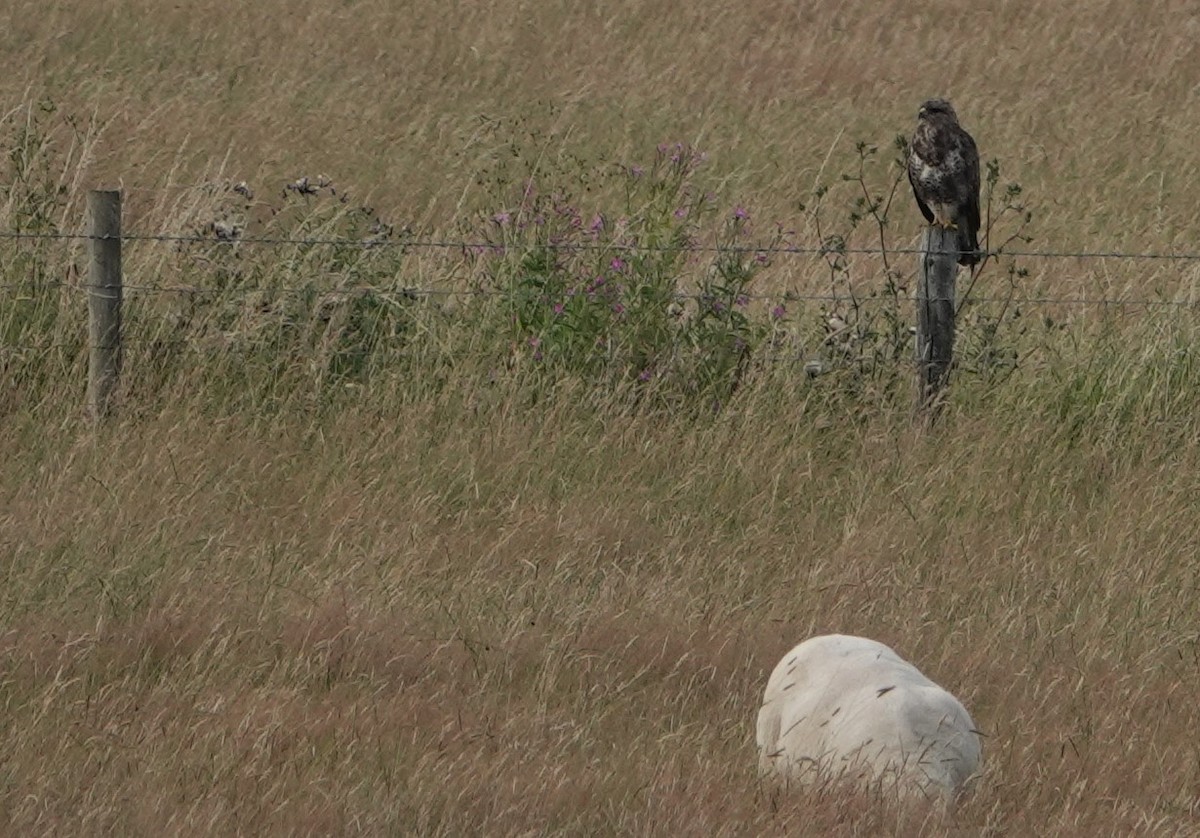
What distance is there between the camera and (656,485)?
242 inches

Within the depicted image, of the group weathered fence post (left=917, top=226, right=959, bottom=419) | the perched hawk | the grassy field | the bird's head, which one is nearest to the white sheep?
the grassy field

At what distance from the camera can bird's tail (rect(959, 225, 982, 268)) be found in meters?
7.33

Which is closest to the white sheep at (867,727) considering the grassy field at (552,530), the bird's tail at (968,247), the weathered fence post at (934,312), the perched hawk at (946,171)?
the grassy field at (552,530)

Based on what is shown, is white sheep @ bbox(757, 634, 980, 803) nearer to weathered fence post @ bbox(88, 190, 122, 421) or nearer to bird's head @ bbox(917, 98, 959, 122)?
weathered fence post @ bbox(88, 190, 122, 421)

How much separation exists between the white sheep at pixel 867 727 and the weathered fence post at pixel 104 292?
338cm

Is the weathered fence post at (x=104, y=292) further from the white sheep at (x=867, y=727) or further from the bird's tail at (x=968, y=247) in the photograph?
the white sheep at (x=867, y=727)

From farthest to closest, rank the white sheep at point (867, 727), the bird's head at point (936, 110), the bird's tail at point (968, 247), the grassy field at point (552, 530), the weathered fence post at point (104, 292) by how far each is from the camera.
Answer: the bird's head at point (936, 110), the bird's tail at point (968, 247), the weathered fence post at point (104, 292), the grassy field at point (552, 530), the white sheep at point (867, 727)

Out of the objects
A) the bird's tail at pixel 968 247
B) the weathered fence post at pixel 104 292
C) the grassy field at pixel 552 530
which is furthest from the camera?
the bird's tail at pixel 968 247

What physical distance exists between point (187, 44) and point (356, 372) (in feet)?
43.6

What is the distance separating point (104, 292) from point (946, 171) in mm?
3456

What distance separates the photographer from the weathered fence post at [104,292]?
6758 millimetres

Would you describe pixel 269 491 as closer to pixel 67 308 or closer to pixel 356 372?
pixel 356 372

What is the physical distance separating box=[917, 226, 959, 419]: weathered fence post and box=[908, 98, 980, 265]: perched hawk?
761 mm

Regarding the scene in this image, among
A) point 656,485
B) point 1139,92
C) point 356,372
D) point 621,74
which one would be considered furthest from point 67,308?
point 1139,92
